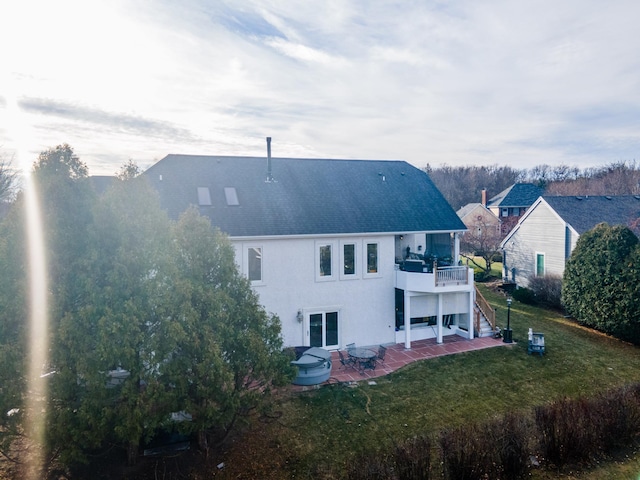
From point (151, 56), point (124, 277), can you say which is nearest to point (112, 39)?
point (151, 56)

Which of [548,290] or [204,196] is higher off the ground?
[204,196]

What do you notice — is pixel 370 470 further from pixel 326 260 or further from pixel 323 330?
pixel 326 260

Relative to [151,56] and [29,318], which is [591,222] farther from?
[29,318]

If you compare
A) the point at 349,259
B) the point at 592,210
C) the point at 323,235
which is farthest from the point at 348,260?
the point at 592,210

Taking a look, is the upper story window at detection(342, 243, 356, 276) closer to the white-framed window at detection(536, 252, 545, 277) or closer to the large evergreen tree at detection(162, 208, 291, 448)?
the large evergreen tree at detection(162, 208, 291, 448)

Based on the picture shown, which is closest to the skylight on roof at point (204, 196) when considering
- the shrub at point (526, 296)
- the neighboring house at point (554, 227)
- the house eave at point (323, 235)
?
the house eave at point (323, 235)

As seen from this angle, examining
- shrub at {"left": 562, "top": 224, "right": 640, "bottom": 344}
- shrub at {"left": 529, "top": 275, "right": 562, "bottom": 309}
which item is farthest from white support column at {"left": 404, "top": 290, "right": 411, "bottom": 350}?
shrub at {"left": 529, "top": 275, "right": 562, "bottom": 309}

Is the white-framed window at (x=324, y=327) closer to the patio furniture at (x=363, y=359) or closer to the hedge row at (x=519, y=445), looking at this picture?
the patio furniture at (x=363, y=359)
